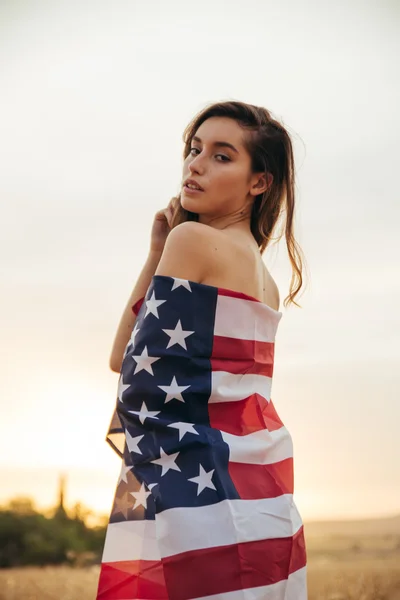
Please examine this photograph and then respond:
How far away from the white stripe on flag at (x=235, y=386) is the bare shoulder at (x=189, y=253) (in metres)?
0.21

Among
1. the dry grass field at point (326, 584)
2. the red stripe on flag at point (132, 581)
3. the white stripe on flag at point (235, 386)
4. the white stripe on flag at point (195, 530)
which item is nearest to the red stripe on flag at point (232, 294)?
the white stripe on flag at point (235, 386)

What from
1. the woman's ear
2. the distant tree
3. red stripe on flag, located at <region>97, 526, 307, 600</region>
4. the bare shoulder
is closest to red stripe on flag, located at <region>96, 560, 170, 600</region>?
red stripe on flag, located at <region>97, 526, 307, 600</region>

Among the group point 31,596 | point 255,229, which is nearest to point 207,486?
point 255,229

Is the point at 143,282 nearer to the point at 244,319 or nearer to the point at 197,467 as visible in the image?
the point at 244,319

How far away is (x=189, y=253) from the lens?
1.67m

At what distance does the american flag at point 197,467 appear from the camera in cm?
152

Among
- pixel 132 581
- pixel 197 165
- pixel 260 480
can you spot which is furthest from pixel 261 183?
pixel 132 581

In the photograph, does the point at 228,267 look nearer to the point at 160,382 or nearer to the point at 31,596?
the point at 160,382

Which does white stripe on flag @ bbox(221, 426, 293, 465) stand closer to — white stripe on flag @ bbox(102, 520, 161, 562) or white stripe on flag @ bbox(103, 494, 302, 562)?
white stripe on flag @ bbox(103, 494, 302, 562)

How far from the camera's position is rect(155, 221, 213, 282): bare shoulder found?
167 cm

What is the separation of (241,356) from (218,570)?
1.41 feet

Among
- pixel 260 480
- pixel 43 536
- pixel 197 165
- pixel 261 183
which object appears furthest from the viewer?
pixel 43 536

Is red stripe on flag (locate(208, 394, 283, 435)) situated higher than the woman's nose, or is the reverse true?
the woman's nose

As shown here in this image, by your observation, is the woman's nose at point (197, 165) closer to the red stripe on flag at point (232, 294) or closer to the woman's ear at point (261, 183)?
the woman's ear at point (261, 183)
